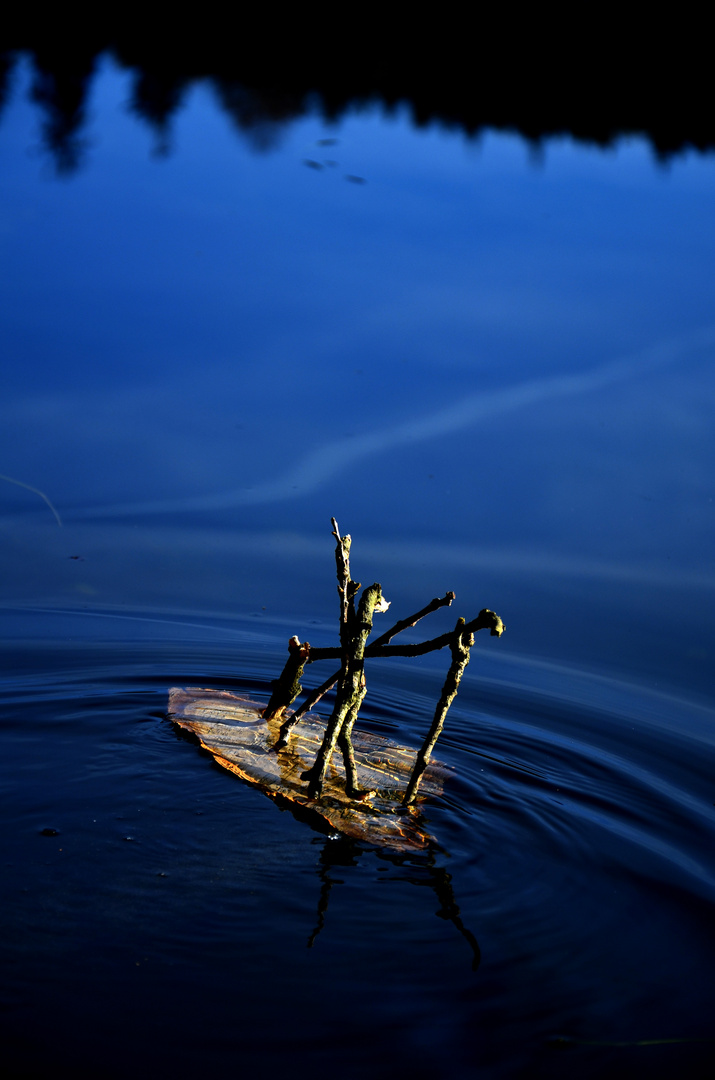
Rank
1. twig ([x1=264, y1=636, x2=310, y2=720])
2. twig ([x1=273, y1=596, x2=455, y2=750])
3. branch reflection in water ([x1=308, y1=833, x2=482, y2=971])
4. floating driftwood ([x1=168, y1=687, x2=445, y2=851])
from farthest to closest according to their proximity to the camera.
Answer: twig ([x1=264, y1=636, x2=310, y2=720]) → floating driftwood ([x1=168, y1=687, x2=445, y2=851]) → twig ([x1=273, y1=596, x2=455, y2=750]) → branch reflection in water ([x1=308, y1=833, x2=482, y2=971])

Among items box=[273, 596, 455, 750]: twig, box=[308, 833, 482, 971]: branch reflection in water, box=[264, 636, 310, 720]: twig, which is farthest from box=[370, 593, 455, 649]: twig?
box=[308, 833, 482, 971]: branch reflection in water

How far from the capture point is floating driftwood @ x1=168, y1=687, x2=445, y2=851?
3209 mm

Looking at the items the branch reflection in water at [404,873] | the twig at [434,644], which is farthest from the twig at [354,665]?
the branch reflection in water at [404,873]

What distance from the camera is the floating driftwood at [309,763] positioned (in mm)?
3209

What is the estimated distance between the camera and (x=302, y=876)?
2.91m

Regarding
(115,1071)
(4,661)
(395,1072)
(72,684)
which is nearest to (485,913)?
(395,1072)

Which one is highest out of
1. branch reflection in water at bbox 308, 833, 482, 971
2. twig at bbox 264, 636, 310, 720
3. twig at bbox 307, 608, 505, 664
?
twig at bbox 307, 608, 505, 664

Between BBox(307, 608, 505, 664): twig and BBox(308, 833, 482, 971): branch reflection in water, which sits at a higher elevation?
BBox(307, 608, 505, 664): twig

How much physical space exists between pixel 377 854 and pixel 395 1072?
3.16ft

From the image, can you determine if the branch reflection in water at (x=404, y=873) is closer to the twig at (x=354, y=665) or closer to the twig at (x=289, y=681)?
the twig at (x=354, y=665)

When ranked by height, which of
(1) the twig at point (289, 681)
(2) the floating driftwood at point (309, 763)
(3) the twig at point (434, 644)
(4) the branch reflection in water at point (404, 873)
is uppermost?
(3) the twig at point (434, 644)

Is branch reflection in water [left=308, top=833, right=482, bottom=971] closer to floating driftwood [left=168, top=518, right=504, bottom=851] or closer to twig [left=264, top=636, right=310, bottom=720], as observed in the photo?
floating driftwood [left=168, top=518, right=504, bottom=851]

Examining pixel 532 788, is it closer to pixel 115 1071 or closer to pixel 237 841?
pixel 237 841

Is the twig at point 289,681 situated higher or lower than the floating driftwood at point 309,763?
higher
